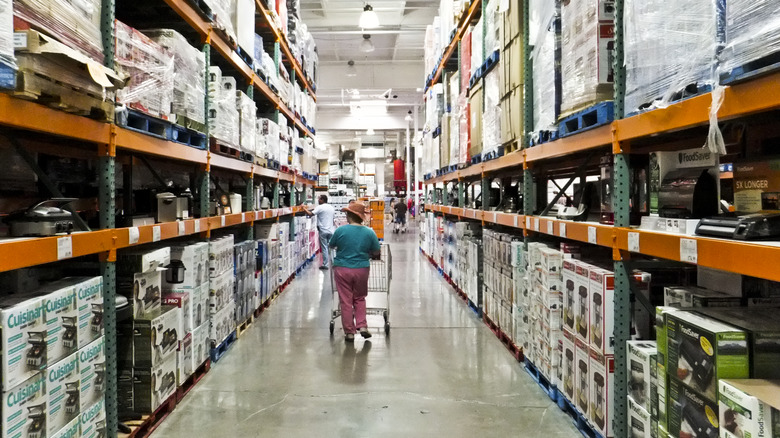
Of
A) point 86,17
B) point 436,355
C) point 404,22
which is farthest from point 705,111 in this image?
point 404,22

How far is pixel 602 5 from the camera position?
3023 mm

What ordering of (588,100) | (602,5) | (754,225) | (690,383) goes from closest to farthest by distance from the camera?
1. (754,225)
2. (690,383)
3. (602,5)
4. (588,100)

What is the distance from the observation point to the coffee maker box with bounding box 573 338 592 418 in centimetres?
329

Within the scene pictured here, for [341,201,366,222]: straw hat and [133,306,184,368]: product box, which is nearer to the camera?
[133,306,184,368]: product box

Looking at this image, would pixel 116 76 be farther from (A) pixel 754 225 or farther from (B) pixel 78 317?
(A) pixel 754 225

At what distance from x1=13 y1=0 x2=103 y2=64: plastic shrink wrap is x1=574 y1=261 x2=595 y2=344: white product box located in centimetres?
323

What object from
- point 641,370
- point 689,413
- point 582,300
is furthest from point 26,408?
point 582,300

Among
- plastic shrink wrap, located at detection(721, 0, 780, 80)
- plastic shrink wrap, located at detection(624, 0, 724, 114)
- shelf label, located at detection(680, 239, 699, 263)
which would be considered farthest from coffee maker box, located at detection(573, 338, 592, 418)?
plastic shrink wrap, located at detection(721, 0, 780, 80)

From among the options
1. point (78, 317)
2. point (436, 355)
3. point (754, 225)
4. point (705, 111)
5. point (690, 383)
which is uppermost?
point (705, 111)

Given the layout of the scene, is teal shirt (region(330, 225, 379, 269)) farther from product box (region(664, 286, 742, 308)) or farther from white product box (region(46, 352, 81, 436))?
product box (region(664, 286, 742, 308))

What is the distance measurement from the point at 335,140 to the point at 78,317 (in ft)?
106

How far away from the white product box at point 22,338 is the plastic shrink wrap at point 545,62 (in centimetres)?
352

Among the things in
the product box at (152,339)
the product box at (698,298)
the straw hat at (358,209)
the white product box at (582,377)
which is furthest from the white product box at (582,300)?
the straw hat at (358,209)

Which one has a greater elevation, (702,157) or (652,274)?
(702,157)
